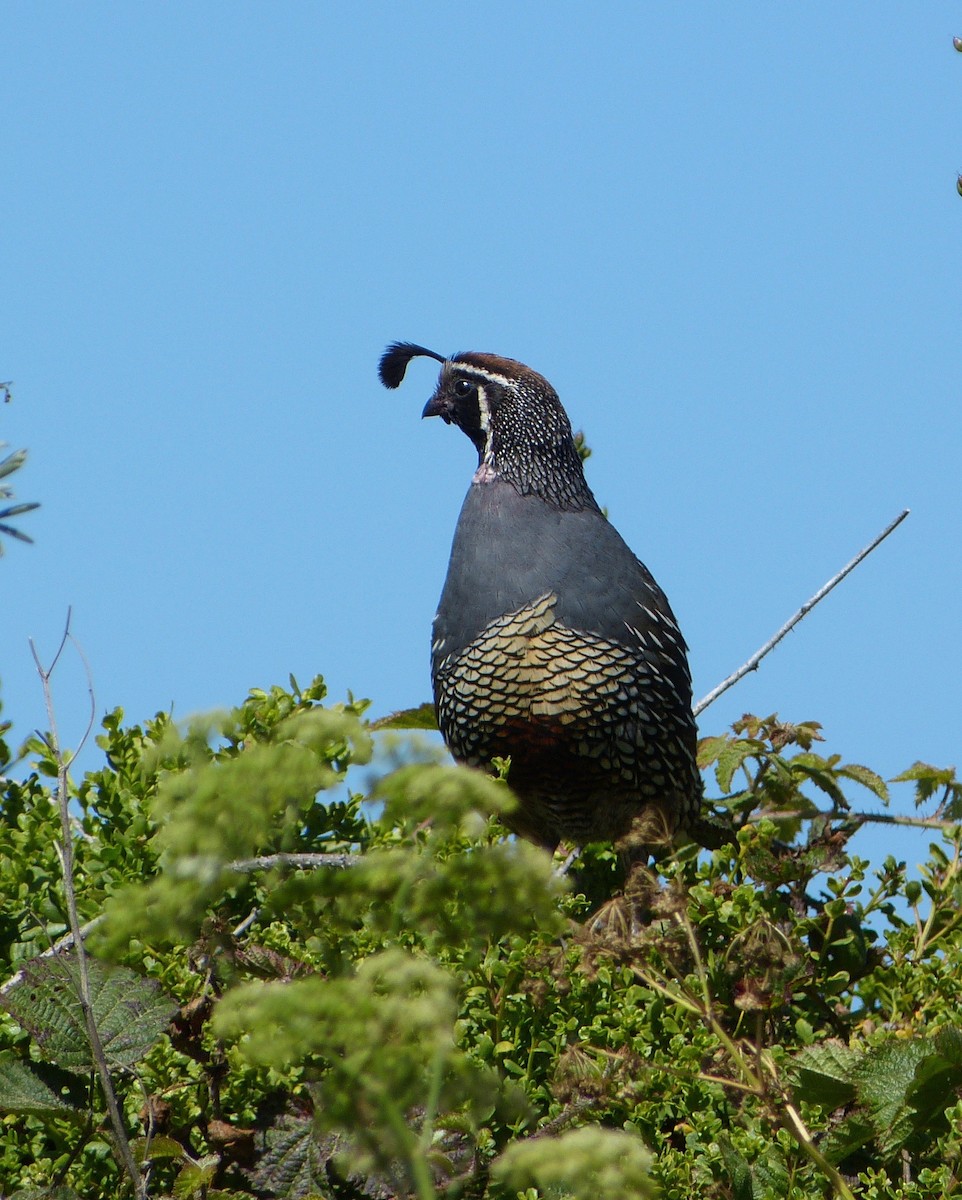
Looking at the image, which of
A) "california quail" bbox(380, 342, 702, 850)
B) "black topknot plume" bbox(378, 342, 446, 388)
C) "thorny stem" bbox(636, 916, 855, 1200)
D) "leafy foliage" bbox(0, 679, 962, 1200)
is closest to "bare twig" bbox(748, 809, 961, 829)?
"leafy foliage" bbox(0, 679, 962, 1200)

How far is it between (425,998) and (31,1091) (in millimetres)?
1165

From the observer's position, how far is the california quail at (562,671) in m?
4.50

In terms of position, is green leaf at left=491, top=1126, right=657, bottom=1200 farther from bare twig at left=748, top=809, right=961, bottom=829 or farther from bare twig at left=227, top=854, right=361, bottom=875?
bare twig at left=748, top=809, right=961, bottom=829

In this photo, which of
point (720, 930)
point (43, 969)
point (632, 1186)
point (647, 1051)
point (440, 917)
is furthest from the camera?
point (720, 930)

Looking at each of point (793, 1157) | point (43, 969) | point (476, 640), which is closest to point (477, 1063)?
point (793, 1157)

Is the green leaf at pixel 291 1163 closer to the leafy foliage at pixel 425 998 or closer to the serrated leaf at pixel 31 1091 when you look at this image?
the leafy foliage at pixel 425 998

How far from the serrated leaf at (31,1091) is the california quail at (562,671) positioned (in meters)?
2.06

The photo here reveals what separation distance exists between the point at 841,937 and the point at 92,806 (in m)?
1.55

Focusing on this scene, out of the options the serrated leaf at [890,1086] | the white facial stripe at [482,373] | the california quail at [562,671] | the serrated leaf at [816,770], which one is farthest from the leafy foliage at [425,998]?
the white facial stripe at [482,373]

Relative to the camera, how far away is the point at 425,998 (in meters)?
1.66

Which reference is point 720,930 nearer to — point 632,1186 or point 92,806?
point 92,806

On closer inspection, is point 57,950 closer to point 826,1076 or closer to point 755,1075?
point 755,1075

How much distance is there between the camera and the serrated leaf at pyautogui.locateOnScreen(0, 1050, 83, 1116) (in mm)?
2549

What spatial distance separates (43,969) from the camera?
2.58 metres
